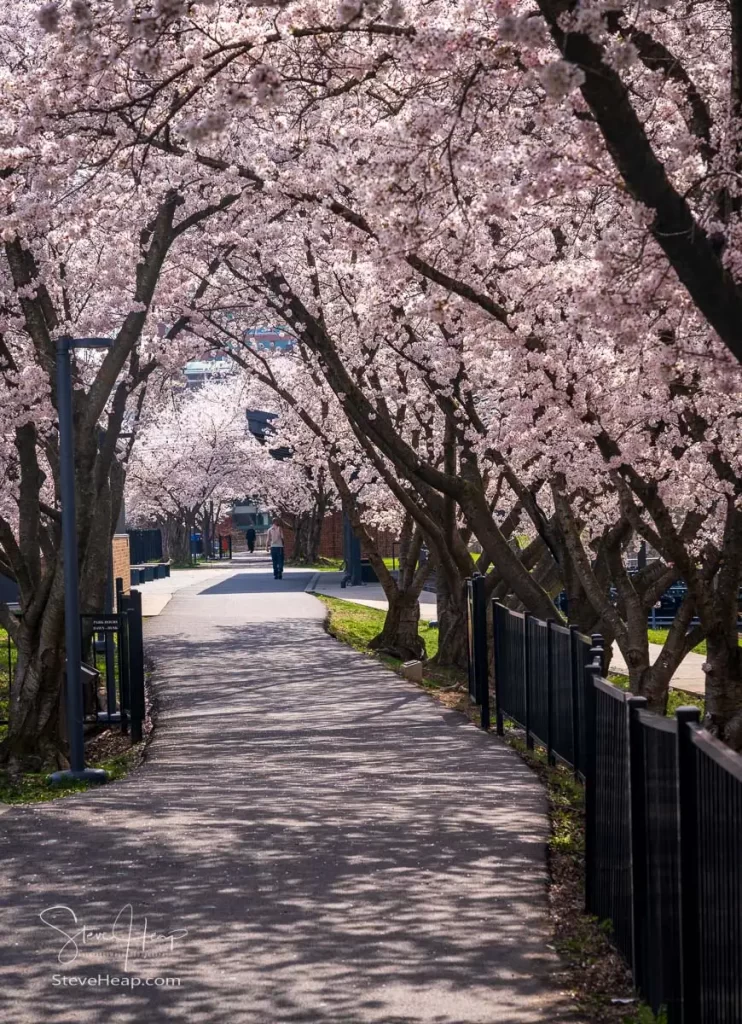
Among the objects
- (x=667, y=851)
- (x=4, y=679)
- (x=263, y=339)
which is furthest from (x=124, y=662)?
(x=263, y=339)

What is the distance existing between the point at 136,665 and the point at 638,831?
32.9 feet

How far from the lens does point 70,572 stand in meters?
11.8

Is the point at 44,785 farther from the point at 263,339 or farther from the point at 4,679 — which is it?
the point at 263,339

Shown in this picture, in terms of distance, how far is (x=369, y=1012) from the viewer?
5.16 m

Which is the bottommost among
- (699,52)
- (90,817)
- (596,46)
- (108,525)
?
(90,817)

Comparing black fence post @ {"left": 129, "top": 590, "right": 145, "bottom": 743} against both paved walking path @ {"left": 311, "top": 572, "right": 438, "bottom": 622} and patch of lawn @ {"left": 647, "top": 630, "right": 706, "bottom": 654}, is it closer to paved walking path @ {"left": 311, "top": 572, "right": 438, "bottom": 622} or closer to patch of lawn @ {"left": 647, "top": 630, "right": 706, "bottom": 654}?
patch of lawn @ {"left": 647, "top": 630, "right": 706, "bottom": 654}

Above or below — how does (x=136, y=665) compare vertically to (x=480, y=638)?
below

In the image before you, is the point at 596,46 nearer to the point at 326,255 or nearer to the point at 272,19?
the point at 272,19

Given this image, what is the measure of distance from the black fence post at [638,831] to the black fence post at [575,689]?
4602 millimetres

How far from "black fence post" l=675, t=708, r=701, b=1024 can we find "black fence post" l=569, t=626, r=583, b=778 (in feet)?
18.1

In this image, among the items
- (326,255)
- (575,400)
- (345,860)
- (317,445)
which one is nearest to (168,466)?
(317,445)

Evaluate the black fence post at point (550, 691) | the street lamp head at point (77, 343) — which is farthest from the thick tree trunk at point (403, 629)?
the black fence post at point (550, 691)

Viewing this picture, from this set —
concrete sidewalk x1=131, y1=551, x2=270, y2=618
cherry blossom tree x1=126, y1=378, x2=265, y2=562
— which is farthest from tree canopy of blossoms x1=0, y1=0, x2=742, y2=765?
cherry blossom tree x1=126, y1=378, x2=265, y2=562

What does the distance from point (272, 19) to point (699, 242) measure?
13.5 feet
